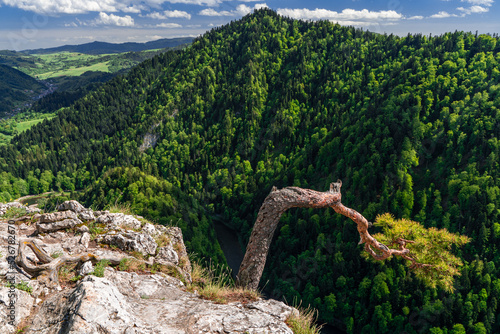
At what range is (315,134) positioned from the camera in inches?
6905

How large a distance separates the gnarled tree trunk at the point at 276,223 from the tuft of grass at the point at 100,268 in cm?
557

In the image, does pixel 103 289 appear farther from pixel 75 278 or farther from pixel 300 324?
pixel 300 324

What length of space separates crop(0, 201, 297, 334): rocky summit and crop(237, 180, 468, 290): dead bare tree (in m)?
1.85

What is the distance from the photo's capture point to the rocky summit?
8.45m

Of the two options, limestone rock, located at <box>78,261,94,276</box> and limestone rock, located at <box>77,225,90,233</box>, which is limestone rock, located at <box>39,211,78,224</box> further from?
limestone rock, located at <box>78,261,94,276</box>

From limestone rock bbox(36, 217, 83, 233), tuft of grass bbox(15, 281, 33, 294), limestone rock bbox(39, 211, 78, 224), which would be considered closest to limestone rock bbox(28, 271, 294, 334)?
tuft of grass bbox(15, 281, 33, 294)

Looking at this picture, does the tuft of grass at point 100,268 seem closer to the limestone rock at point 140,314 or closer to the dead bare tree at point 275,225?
the limestone rock at point 140,314

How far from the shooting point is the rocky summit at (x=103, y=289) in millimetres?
8453

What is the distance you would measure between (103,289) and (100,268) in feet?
7.18

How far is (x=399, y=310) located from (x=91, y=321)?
112027 mm

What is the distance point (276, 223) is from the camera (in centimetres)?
1227

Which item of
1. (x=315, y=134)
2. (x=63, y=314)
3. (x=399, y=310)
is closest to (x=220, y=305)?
(x=63, y=314)

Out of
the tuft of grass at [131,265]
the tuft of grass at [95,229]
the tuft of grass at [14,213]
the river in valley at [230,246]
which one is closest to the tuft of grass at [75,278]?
the tuft of grass at [131,265]

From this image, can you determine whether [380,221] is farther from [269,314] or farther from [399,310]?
[399,310]
